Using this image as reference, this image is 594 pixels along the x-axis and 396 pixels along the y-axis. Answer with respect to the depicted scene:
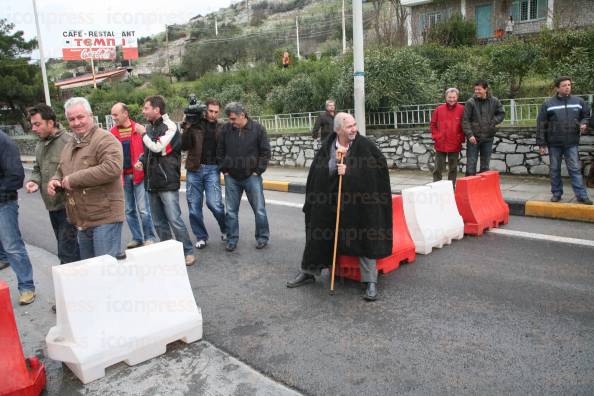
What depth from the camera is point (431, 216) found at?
19.7 ft

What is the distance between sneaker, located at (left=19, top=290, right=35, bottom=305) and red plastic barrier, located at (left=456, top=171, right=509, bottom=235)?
17.0ft

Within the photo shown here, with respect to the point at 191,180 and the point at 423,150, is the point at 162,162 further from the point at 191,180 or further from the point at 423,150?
the point at 423,150

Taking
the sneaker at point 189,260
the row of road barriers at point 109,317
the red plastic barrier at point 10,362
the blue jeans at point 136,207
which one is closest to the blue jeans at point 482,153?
the sneaker at point 189,260

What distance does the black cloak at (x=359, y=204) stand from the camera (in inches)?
183

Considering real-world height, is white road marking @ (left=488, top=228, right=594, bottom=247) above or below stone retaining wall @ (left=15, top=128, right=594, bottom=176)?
below

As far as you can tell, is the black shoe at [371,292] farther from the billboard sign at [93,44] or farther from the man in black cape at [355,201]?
the billboard sign at [93,44]

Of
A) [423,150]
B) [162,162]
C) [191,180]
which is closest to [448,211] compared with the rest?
[191,180]

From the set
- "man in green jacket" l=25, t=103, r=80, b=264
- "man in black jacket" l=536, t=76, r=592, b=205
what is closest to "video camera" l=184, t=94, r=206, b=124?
"man in green jacket" l=25, t=103, r=80, b=264

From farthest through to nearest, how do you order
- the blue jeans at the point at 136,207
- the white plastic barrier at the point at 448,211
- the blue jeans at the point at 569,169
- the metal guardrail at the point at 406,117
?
the metal guardrail at the point at 406,117 < the blue jeans at the point at 569,169 < the blue jeans at the point at 136,207 < the white plastic barrier at the point at 448,211

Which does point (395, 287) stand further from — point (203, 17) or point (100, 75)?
point (203, 17)

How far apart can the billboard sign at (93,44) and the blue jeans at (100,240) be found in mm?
51107

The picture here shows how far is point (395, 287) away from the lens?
16.0ft

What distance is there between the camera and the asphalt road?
3.22 meters

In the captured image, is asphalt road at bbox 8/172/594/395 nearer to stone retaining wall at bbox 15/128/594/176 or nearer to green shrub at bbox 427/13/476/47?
stone retaining wall at bbox 15/128/594/176
